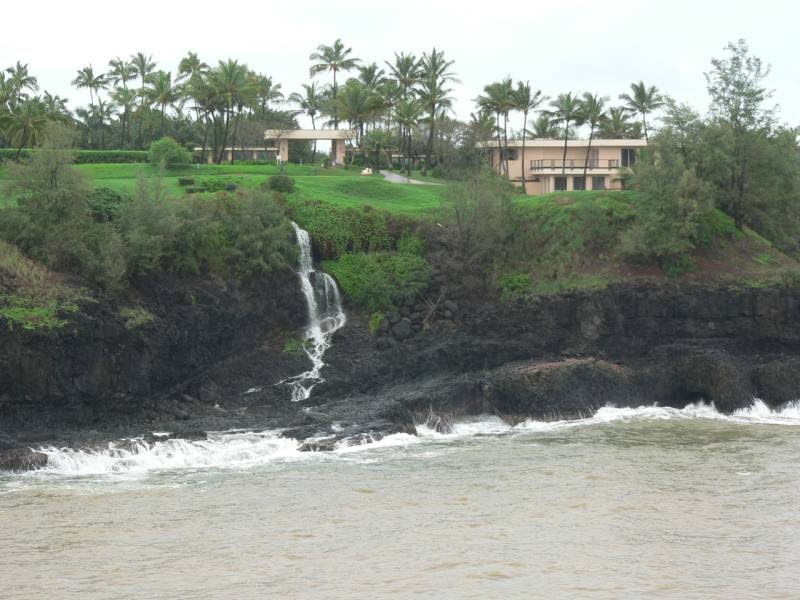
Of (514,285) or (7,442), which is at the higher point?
(514,285)

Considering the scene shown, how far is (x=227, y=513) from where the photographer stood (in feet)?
73.6

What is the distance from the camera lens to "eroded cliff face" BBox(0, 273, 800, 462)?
104 ft

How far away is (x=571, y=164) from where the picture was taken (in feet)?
216

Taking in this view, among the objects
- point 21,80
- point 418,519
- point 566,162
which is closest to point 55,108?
point 21,80

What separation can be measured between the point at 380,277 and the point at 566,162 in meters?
29.7

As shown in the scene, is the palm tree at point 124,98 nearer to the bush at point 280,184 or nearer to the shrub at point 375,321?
the bush at point 280,184

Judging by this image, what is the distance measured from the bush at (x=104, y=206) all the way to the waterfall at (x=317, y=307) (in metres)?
7.09

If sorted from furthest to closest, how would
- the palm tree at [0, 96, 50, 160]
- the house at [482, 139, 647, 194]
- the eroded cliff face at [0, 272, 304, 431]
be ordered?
1. the house at [482, 139, 647, 194]
2. the palm tree at [0, 96, 50, 160]
3. the eroded cliff face at [0, 272, 304, 431]

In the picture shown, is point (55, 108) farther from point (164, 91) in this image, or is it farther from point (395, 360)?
point (395, 360)

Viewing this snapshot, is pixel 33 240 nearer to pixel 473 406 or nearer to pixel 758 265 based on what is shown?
pixel 473 406

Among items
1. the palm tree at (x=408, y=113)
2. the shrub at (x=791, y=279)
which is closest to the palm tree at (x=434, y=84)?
the palm tree at (x=408, y=113)

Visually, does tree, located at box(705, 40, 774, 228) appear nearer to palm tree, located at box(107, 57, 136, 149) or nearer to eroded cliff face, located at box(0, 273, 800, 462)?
eroded cliff face, located at box(0, 273, 800, 462)

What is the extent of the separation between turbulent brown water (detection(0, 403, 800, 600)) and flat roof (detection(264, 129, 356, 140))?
42.0 metres

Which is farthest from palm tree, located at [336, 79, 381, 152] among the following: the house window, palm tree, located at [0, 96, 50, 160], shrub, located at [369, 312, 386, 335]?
shrub, located at [369, 312, 386, 335]
